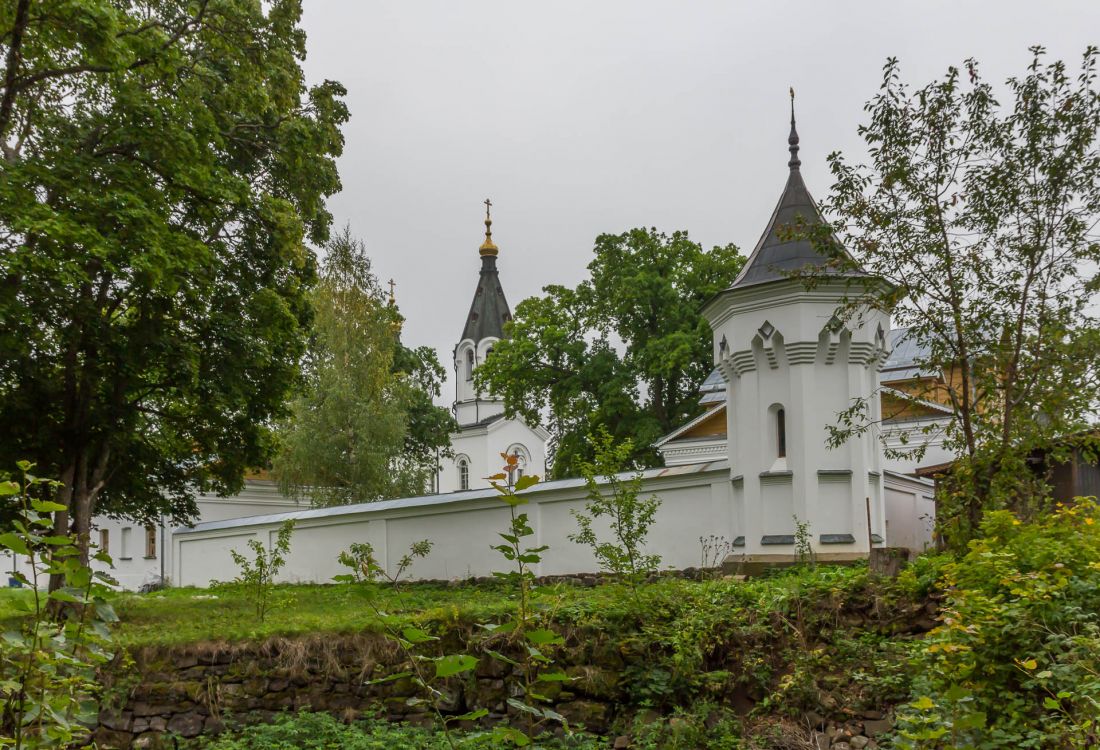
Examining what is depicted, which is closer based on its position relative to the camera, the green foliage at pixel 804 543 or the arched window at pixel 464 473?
the green foliage at pixel 804 543

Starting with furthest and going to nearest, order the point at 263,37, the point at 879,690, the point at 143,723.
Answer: the point at 263,37
the point at 143,723
the point at 879,690

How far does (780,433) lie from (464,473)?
39479 millimetres

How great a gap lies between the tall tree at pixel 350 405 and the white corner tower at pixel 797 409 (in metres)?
18.0

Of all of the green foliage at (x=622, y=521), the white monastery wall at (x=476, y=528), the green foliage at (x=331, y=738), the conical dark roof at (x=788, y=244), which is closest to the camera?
the green foliage at (x=331, y=738)

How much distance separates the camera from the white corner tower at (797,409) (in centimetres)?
1143

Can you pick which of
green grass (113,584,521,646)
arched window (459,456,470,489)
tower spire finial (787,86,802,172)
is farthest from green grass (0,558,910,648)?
arched window (459,456,470,489)

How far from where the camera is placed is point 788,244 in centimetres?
1207

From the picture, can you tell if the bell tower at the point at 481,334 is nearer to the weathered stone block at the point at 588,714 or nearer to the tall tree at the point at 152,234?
the tall tree at the point at 152,234

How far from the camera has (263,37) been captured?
12586 mm

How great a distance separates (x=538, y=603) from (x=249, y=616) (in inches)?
168

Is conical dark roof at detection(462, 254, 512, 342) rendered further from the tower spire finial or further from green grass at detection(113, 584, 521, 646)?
the tower spire finial

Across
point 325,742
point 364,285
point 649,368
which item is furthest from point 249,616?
point 364,285

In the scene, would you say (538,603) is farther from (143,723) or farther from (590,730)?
(143,723)

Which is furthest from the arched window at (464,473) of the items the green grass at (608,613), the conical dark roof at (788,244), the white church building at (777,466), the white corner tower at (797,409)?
the white corner tower at (797,409)
